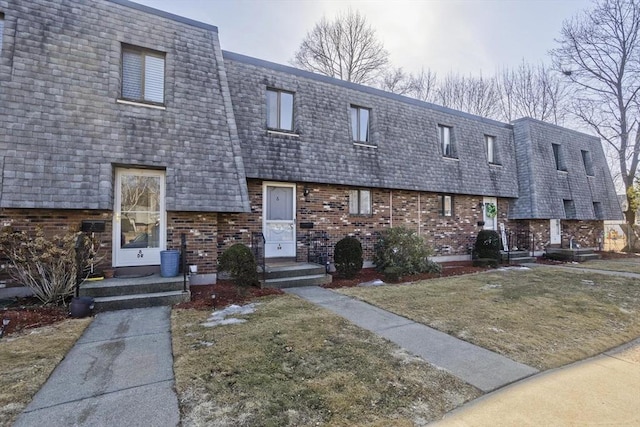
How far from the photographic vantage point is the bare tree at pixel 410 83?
24.2m

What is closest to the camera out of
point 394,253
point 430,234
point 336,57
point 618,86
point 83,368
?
point 83,368

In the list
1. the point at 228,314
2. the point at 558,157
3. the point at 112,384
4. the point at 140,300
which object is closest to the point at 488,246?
the point at 558,157

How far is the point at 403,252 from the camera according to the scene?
9.38 meters

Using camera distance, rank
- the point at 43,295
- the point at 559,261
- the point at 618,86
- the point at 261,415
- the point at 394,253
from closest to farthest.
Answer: the point at 261,415
the point at 43,295
the point at 394,253
the point at 559,261
the point at 618,86

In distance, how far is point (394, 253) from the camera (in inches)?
369

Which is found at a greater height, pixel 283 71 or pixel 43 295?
pixel 283 71

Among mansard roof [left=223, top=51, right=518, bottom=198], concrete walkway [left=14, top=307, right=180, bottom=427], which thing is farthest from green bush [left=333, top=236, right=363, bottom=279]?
concrete walkway [left=14, top=307, right=180, bottom=427]

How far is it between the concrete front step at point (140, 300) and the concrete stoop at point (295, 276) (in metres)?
1.98

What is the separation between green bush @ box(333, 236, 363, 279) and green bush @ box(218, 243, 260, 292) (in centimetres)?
274

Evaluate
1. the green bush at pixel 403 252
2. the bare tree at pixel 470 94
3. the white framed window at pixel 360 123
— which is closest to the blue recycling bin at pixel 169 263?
the green bush at pixel 403 252

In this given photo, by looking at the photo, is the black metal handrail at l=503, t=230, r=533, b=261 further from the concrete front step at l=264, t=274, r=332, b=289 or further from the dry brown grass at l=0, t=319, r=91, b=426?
the dry brown grass at l=0, t=319, r=91, b=426

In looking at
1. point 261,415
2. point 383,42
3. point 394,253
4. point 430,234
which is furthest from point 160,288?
point 383,42

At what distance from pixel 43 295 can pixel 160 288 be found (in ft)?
6.16

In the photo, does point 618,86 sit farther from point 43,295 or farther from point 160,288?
point 43,295
